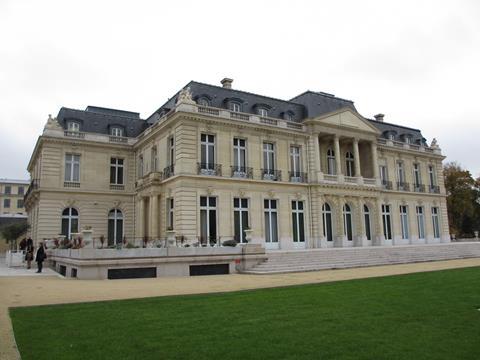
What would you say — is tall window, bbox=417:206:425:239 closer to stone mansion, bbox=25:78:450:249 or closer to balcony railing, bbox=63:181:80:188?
stone mansion, bbox=25:78:450:249

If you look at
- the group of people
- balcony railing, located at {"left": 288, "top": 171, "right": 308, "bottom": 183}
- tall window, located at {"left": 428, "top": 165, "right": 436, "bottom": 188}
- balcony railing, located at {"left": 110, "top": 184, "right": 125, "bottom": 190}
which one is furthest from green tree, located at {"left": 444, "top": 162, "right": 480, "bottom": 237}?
the group of people

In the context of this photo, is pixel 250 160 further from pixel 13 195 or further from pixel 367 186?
pixel 13 195

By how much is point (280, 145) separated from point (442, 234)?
803 inches

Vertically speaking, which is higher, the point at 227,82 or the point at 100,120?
the point at 227,82

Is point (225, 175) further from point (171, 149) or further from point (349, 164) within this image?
point (349, 164)

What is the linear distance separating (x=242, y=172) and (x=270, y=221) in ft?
12.5

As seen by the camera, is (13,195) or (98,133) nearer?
(98,133)

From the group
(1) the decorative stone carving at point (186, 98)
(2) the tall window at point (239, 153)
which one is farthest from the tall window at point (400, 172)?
(1) the decorative stone carving at point (186, 98)

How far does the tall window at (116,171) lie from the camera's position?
3312 cm

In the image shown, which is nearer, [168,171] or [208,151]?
[208,151]

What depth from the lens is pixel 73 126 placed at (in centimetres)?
3219

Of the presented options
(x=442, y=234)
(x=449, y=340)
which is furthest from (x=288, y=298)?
(x=442, y=234)

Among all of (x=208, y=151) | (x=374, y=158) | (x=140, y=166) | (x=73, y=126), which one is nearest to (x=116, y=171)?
(x=140, y=166)

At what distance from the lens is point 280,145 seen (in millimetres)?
29984
